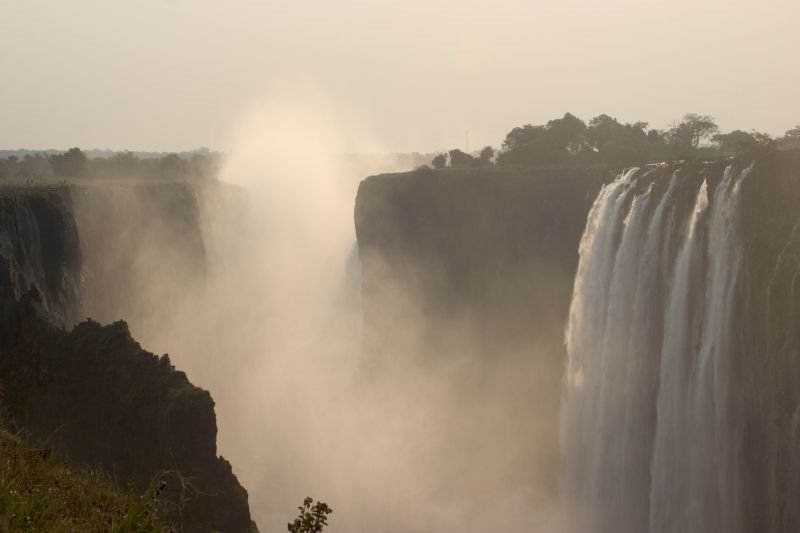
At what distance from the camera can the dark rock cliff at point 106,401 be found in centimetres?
1947

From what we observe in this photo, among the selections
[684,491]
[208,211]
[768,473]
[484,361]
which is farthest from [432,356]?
[768,473]

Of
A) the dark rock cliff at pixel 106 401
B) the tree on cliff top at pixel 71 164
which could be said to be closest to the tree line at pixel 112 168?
the tree on cliff top at pixel 71 164

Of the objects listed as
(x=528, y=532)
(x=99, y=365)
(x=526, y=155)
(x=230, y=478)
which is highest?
(x=526, y=155)

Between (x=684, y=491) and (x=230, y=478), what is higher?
(x=230, y=478)

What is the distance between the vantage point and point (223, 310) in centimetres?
5091

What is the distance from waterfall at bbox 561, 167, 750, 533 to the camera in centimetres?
2339

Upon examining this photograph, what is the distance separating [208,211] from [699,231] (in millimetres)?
32594

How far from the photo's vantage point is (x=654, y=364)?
26.9 meters

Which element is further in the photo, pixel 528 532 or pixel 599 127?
pixel 599 127

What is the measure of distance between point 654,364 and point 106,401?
15.1 metres

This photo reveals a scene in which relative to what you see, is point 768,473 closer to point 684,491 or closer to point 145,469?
point 684,491

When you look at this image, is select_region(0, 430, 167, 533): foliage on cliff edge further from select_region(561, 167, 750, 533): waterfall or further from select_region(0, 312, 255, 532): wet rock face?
select_region(561, 167, 750, 533): waterfall

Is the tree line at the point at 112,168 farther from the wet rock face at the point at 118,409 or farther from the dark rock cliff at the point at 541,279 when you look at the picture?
the wet rock face at the point at 118,409

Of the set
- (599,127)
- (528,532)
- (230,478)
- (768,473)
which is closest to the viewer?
(230,478)
